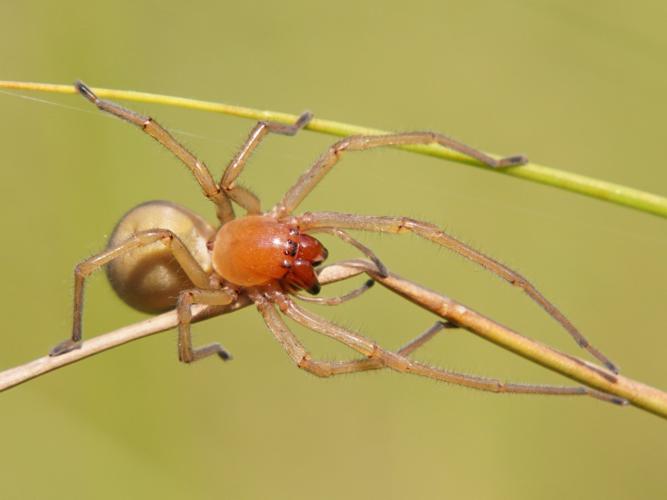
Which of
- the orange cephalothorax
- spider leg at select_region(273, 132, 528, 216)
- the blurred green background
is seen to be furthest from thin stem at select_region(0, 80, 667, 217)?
the blurred green background

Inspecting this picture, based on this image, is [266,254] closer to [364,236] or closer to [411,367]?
[411,367]

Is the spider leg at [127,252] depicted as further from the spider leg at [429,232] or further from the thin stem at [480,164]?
the thin stem at [480,164]

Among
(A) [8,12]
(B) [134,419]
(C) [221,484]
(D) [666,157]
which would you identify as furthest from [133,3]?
(D) [666,157]

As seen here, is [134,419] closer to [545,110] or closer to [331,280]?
[331,280]

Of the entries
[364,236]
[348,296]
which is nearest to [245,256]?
[348,296]

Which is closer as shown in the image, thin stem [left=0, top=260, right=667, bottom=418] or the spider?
thin stem [left=0, top=260, right=667, bottom=418]

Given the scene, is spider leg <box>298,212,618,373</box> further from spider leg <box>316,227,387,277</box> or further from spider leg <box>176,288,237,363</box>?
spider leg <box>176,288,237,363</box>

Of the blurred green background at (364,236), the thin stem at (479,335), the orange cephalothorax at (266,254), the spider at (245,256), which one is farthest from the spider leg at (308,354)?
the blurred green background at (364,236)
